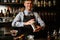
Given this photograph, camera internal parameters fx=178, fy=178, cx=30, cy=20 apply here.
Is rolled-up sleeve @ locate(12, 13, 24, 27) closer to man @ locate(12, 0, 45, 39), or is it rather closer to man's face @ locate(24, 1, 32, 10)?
man @ locate(12, 0, 45, 39)

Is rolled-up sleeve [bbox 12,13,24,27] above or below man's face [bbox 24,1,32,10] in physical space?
below

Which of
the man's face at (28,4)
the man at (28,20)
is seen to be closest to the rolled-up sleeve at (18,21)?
the man at (28,20)

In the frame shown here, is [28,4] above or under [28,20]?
above

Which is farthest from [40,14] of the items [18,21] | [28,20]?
[18,21]

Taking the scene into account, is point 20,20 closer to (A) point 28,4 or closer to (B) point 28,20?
(B) point 28,20

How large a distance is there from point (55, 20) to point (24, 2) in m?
0.39

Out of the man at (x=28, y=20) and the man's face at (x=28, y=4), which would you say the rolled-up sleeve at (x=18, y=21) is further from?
the man's face at (x=28, y=4)

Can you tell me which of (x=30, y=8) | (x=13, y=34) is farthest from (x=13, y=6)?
(x=13, y=34)

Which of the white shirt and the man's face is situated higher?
the man's face

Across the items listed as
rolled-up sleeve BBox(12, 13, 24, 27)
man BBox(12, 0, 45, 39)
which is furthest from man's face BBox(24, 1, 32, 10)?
rolled-up sleeve BBox(12, 13, 24, 27)

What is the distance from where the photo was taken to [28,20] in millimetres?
1907

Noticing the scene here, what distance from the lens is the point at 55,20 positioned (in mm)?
1921

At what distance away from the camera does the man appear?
1902mm

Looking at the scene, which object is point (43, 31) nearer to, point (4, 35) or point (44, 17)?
point (44, 17)
